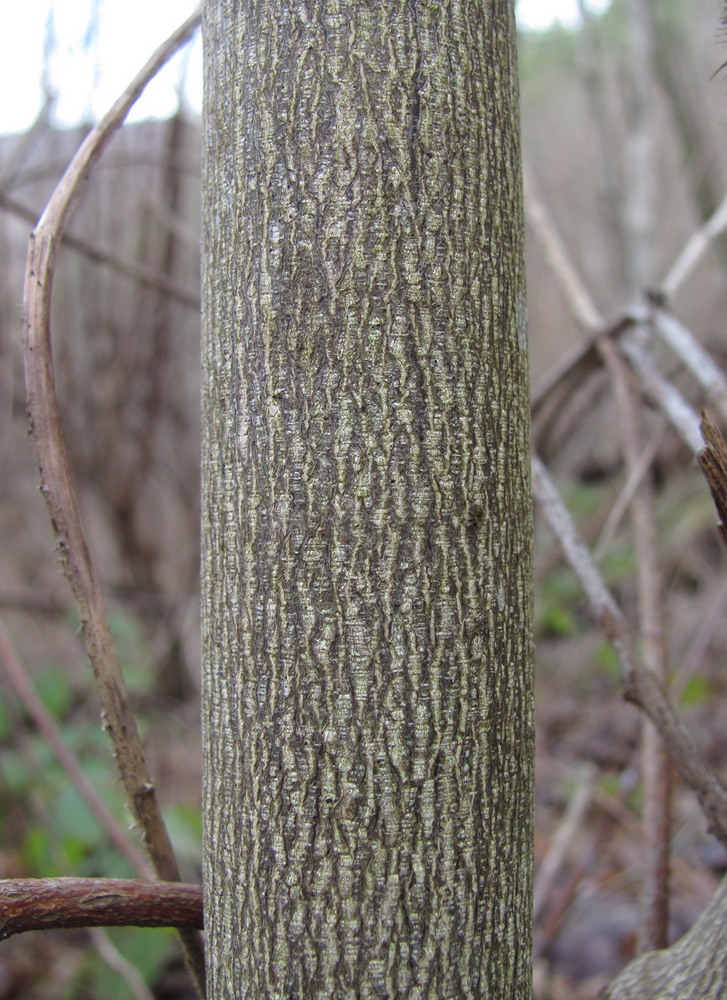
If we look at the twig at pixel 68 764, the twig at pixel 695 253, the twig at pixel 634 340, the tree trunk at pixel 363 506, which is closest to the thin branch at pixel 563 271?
the twig at pixel 634 340

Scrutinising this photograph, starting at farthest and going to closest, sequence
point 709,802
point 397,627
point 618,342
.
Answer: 1. point 618,342
2. point 709,802
3. point 397,627

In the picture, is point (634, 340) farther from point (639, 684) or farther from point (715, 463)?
point (715, 463)

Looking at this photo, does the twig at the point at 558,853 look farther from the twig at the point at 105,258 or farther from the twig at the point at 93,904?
the twig at the point at 105,258

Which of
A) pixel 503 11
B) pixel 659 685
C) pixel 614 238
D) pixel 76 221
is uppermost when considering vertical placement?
pixel 614 238

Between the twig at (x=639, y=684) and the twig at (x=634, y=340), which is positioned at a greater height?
the twig at (x=634, y=340)

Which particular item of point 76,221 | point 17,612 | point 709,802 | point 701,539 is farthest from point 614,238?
point 709,802

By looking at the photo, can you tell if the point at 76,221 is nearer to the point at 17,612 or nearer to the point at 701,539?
the point at 17,612
